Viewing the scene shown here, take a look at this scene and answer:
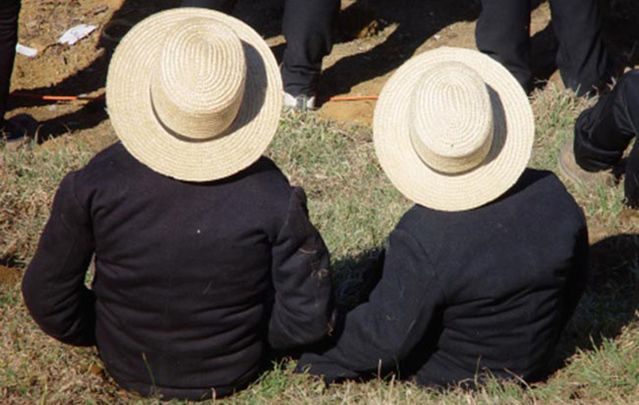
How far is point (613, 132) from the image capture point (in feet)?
15.9

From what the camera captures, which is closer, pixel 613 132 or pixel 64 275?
pixel 64 275

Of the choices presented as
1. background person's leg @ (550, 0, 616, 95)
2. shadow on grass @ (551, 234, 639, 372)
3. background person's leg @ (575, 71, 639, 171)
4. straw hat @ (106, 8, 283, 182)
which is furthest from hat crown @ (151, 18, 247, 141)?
background person's leg @ (550, 0, 616, 95)

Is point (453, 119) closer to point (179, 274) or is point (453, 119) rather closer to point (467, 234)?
point (467, 234)

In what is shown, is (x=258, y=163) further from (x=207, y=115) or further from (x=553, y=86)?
(x=553, y=86)

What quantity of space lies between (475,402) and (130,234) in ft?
3.67

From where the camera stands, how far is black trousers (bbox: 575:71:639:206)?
464 cm

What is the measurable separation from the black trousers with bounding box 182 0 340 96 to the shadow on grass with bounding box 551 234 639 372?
1.95m

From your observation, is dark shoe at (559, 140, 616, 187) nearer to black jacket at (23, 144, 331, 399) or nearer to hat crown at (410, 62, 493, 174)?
hat crown at (410, 62, 493, 174)

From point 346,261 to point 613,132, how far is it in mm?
1281

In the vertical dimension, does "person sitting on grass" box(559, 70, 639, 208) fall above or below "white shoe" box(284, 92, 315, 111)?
above

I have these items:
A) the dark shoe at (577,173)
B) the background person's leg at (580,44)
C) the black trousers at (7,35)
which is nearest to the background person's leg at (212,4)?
the black trousers at (7,35)

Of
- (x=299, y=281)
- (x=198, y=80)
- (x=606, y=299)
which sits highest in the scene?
(x=198, y=80)

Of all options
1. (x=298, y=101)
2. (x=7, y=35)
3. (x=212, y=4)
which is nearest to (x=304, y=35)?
(x=298, y=101)

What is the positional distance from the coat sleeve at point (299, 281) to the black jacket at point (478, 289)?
0.19 m
